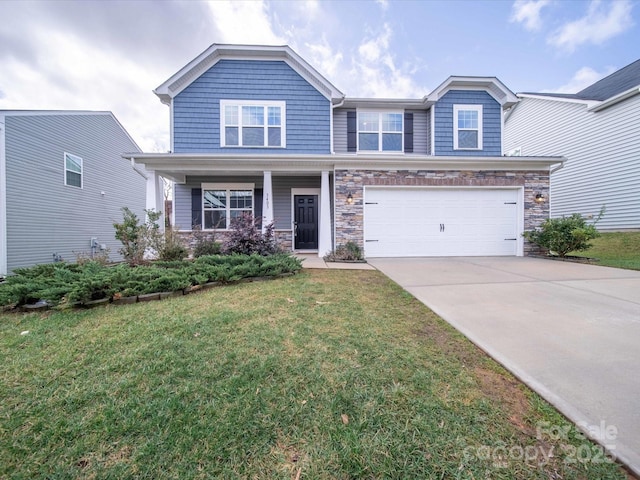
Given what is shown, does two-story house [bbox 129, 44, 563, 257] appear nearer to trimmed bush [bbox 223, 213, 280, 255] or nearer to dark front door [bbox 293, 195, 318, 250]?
dark front door [bbox 293, 195, 318, 250]

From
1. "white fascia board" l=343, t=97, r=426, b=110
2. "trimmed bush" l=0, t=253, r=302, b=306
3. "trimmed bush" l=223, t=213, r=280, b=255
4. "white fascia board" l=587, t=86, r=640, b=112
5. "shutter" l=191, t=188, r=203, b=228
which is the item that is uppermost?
"white fascia board" l=587, t=86, r=640, b=112

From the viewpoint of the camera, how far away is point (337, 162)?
25.8ft

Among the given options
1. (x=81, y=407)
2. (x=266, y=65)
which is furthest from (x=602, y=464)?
(x=266, y=65)

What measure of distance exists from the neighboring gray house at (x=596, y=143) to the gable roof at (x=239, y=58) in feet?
34.7

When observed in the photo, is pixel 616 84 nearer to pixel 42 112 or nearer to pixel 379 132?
pixel 379 132

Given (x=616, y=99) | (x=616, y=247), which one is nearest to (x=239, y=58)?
(x=616, y=99)

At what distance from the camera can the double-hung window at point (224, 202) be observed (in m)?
9.54

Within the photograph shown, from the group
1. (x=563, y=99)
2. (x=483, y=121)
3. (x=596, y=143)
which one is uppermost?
(x=563, y=99)

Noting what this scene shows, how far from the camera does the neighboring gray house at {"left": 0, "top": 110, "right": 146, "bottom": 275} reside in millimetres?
7777

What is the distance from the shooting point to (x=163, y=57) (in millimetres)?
10133

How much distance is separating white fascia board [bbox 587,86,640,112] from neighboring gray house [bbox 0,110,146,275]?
17540 mm

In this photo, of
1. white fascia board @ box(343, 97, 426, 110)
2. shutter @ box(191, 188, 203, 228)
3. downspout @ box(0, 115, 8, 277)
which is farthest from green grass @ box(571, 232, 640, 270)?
downspout @ box(0, 115, 8, 277)

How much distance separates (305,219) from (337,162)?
8.84 feet

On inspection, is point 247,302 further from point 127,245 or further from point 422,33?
point 422,33
